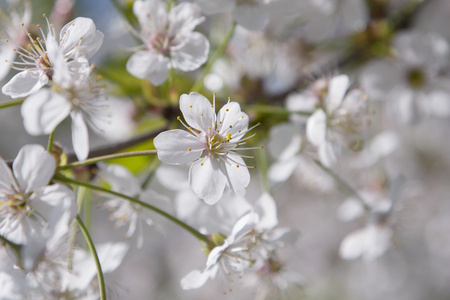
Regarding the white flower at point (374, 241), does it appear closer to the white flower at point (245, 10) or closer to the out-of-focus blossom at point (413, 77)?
the out-of-focus blossom at point (413, 77)

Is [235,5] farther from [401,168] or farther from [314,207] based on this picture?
[314,207]

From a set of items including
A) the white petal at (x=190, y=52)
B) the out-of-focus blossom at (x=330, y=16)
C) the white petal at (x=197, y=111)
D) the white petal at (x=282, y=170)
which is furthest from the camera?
the out-of-focus blossom at (x=330, y=16)

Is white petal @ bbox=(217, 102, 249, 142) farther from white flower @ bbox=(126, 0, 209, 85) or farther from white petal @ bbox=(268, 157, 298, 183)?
white petal @ bbox=(268, 157, 298, 183)

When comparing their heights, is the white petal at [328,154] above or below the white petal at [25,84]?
below

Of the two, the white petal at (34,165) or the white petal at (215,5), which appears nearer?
the white petal at (34,165)

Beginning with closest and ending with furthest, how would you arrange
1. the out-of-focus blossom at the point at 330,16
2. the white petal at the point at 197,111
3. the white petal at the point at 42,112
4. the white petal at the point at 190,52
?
the white petal at the point at 42,112
the white petal at the point at 197,111
the white petal at the point at 190,52
the out-of-focus blossom at the point at 330,16

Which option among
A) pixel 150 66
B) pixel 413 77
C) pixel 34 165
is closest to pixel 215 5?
pixel 150 66

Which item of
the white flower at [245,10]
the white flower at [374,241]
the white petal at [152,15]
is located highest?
the white petal at [152,15]

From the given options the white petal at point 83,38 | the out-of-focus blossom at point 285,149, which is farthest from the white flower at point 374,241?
the white petal at point 83,38
